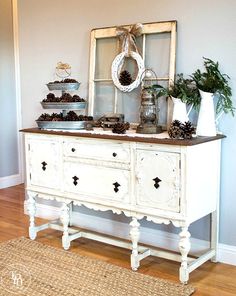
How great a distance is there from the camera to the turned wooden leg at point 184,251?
2.60 m

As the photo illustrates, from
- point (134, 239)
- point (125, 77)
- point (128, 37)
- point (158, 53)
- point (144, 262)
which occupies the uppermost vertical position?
point (128, 37)

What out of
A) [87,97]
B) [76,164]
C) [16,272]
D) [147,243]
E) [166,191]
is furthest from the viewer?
[87,97]

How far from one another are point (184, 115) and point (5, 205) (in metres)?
2.46

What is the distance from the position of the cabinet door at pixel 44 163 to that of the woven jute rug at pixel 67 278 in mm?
529

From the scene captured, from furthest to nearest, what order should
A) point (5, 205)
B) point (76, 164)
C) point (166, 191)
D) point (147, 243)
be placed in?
1. point (5, 205)
2. point (147, 243)
3. point (76, 164)
4. point (166, 191)

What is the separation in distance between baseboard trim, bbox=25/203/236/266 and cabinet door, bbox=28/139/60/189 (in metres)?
0.58

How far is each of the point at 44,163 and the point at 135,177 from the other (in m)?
0.87

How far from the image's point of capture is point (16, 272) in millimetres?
2828

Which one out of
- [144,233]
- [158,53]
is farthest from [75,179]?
[158,53]

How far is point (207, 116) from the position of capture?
2752mm

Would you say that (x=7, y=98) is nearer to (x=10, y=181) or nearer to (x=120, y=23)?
(x=10, y=181)

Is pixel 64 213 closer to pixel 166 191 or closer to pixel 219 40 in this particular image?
pixel 166 191

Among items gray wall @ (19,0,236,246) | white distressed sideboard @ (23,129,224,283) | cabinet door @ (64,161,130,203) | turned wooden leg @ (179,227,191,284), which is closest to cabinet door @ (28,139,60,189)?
white distressed sideboard @ (23,129,224,283)

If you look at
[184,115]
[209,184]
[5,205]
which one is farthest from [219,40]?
[5,205]
